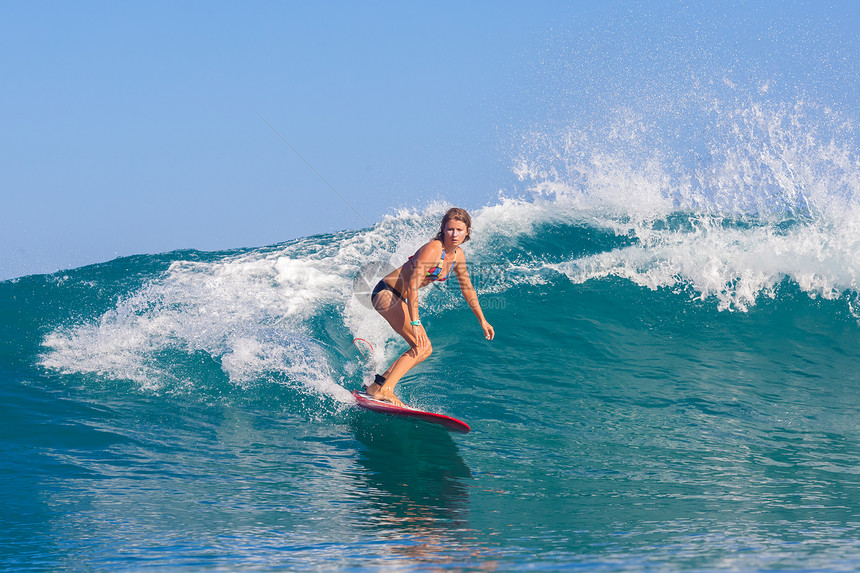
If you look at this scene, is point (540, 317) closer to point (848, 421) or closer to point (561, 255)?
point (561, 255)

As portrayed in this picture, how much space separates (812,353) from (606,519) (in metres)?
6.29

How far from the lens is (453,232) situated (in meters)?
5.60

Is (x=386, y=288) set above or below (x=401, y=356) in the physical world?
above

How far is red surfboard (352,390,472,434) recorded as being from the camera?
220 inches

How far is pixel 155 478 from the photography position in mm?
4684

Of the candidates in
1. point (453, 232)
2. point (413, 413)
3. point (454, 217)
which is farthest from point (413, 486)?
point (454, 217)

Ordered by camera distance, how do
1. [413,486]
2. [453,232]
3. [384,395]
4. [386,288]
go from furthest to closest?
[386,288] < [384,395] < [453,232] < [413,486]

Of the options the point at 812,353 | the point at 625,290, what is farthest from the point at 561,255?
the point at 812,353

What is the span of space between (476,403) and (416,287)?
175cm

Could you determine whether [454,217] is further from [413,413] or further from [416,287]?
[413,413]

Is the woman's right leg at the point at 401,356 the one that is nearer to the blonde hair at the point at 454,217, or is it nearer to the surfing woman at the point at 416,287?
the surfing woman at the point at 416,287

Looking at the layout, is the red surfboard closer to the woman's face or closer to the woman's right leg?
the woman's right leg

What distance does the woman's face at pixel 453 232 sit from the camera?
220 inches

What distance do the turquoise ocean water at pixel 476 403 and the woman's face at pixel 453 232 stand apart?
1.80m
